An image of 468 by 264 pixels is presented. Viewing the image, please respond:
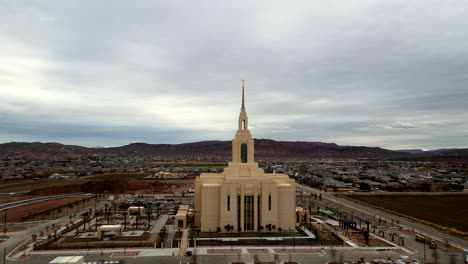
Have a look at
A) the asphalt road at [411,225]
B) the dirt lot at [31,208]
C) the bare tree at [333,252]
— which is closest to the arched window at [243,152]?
the bare tree at [333,252]

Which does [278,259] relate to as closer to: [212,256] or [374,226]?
[212,256]

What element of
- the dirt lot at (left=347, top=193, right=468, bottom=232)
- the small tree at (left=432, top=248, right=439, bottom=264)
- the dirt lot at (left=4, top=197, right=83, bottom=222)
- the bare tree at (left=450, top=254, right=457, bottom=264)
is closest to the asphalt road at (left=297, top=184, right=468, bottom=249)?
the dirt lot at (left=347, top=193, right=468, bottom=232)

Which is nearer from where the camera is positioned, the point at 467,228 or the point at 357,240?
the point at 357,240

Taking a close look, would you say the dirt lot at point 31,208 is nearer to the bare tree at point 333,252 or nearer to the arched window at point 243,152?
the arched window at point 243,152

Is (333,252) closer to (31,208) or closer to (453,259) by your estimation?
(453,259)

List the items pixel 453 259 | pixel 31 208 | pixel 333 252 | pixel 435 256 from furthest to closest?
pixel 31 208 < pixel 333 252 < pixel 435 256 < pixel 453 259

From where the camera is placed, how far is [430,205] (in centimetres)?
7012

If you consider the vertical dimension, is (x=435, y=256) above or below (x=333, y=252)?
below

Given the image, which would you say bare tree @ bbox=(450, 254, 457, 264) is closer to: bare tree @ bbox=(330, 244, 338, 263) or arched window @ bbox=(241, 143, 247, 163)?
bare tree @ bbox=(330, 244, 338, 263)

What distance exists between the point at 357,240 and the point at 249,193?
45.0 ft

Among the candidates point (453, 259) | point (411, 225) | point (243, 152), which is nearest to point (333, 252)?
point (453, 259)

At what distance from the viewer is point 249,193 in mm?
44656

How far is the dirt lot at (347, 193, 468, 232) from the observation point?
179 ft

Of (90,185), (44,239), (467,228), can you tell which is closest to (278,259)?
(44,239)
